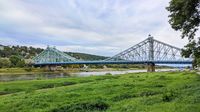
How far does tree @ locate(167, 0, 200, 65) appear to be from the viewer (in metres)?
26.6

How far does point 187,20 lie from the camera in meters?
28.7

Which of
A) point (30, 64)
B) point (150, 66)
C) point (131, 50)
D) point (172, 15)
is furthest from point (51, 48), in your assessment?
point (172, 15)

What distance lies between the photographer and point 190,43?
30297 mm

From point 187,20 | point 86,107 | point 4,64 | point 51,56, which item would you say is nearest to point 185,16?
point 187,20

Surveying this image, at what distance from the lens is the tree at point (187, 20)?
26.6 metres

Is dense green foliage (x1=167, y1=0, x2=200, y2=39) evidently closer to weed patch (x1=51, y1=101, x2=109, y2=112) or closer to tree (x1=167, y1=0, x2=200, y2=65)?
tree (x1=167, y1=0, x2=200, y2=65)

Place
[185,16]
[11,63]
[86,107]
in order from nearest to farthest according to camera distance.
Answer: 1. [86,107]
2. [185,16]
3. [11,63]

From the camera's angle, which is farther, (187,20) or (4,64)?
(4,64)

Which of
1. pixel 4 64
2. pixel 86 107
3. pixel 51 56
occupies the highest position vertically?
pixel 51 56

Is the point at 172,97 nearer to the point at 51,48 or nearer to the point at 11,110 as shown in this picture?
the point at 11,110

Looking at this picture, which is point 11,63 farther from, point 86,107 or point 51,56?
point 86,107

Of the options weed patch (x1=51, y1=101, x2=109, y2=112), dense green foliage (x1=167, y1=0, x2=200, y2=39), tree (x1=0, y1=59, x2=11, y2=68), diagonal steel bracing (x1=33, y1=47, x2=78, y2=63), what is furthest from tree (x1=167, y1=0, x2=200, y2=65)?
diagonal steel bracing (x1=33, y1=47, x2=78, y2=63)

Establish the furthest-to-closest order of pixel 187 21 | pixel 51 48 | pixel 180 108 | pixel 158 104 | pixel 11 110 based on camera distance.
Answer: pixel 51 48 → pixel 187 21 → pixel 11 110 → pixel 158 104 → pixel 180 108

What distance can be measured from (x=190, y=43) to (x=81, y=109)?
13.1 m
